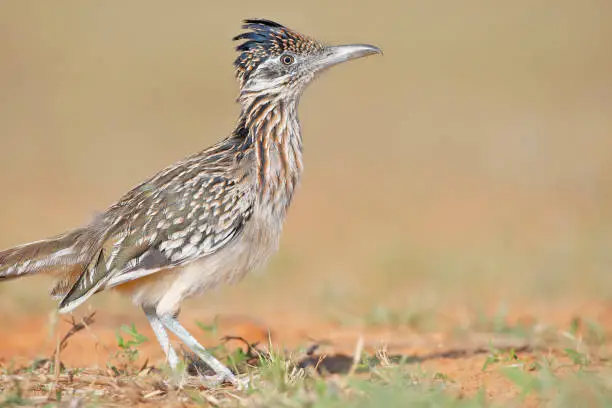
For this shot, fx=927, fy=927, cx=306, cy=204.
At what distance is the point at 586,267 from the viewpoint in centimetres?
969

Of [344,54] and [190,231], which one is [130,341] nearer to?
[190,231]

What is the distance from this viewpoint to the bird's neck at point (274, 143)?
5944 millimetres

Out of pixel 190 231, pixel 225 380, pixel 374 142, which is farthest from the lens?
pixel 374 142

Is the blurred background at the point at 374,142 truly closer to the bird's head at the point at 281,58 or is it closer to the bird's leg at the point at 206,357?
the bird's leg at the point at 206,357

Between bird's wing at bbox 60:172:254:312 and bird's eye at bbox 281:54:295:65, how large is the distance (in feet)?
3.26

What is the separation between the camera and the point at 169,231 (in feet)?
18.6

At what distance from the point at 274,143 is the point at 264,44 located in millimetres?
746

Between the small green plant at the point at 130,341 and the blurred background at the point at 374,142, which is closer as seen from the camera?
the small green plant at the point at 130,341

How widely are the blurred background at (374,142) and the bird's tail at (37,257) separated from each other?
1.40 feet

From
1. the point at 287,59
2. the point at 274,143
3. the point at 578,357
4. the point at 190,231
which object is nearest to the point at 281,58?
the point at 287,59

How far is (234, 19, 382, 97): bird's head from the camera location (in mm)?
6270

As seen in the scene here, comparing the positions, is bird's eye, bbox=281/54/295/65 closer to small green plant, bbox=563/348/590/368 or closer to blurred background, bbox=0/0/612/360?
blurred background, bbox=0/0/612/360

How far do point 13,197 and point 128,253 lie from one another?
31.0 ft

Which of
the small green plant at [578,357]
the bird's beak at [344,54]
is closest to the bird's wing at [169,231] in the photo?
the bird's beak at [344,54]
